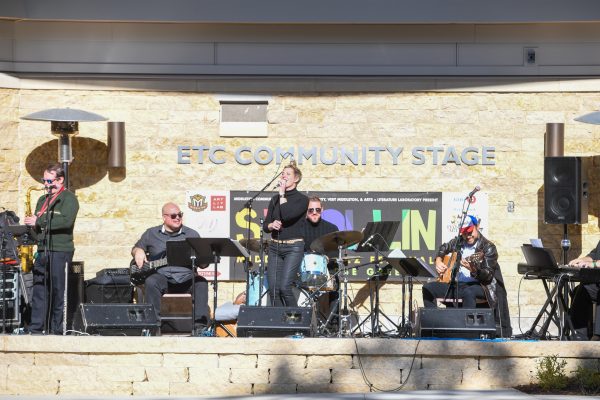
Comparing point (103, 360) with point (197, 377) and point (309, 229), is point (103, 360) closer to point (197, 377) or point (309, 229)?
point (197, 377)

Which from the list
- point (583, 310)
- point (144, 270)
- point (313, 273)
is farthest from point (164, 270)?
point (583, 310)

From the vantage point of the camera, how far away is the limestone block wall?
14328 millimetres

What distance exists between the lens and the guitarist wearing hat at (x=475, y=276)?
41.0 ft

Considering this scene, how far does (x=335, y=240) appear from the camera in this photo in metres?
12.0

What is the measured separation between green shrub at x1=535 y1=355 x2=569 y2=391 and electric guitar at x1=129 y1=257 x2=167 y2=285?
4.44 metres

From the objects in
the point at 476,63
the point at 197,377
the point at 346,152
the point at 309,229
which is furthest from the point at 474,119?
the point at 197,377

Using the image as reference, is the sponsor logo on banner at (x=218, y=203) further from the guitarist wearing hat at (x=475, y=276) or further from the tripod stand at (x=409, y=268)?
the tripod stand at (x=409, y=268)

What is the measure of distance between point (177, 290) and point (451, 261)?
3.02 m

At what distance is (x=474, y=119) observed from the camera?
14391 mm

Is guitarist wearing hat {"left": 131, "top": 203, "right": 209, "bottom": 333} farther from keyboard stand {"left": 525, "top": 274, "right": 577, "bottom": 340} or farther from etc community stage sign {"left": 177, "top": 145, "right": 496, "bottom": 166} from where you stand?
keyboard stand {"left": 525, "top": 274, "right": 577, "bottom": 340}

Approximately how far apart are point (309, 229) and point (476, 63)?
3.05 m

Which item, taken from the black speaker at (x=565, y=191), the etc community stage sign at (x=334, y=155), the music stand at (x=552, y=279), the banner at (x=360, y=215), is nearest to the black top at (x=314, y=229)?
the banner at (x=360, y=215)

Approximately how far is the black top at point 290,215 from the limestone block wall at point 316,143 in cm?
188

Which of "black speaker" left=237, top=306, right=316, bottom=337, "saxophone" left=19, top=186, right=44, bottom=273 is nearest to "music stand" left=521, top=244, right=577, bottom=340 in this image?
"black speaker" left=237, top=306, right=316, bottom=337
